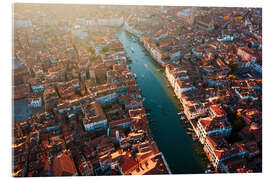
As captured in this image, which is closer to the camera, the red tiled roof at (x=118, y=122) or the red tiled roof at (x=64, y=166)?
the red tiled roof at (x=64, y=166)

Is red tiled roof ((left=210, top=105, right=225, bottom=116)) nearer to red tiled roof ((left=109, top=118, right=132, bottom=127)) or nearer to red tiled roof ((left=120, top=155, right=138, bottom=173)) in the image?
red tiled roof ((left=109, top=118, right=132, bottom=127))

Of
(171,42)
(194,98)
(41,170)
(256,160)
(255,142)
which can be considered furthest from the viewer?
(171,42)

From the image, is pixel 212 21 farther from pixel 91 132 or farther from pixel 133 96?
pixel 91 132

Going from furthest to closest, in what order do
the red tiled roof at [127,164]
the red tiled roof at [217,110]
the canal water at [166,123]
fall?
the red tiled roof at [217,110]
the canal water at [166,123]
the red tiled roof at [127,164]

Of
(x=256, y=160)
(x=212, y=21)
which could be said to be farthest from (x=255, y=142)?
(x=212, y=21)

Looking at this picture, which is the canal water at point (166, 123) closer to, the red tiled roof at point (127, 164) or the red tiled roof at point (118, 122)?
the red tiled roof at point (118, 122)

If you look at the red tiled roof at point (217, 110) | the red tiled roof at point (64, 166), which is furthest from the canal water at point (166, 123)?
the red tiled roof at point (64, 166)

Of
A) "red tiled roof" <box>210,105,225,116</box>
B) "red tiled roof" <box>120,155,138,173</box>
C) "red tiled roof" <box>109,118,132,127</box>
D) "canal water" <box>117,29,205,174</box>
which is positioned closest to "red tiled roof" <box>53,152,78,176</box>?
"red tiled roof" <box>120,155,138,173</box>

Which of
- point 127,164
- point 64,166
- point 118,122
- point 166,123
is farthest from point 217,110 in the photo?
point 64,166
